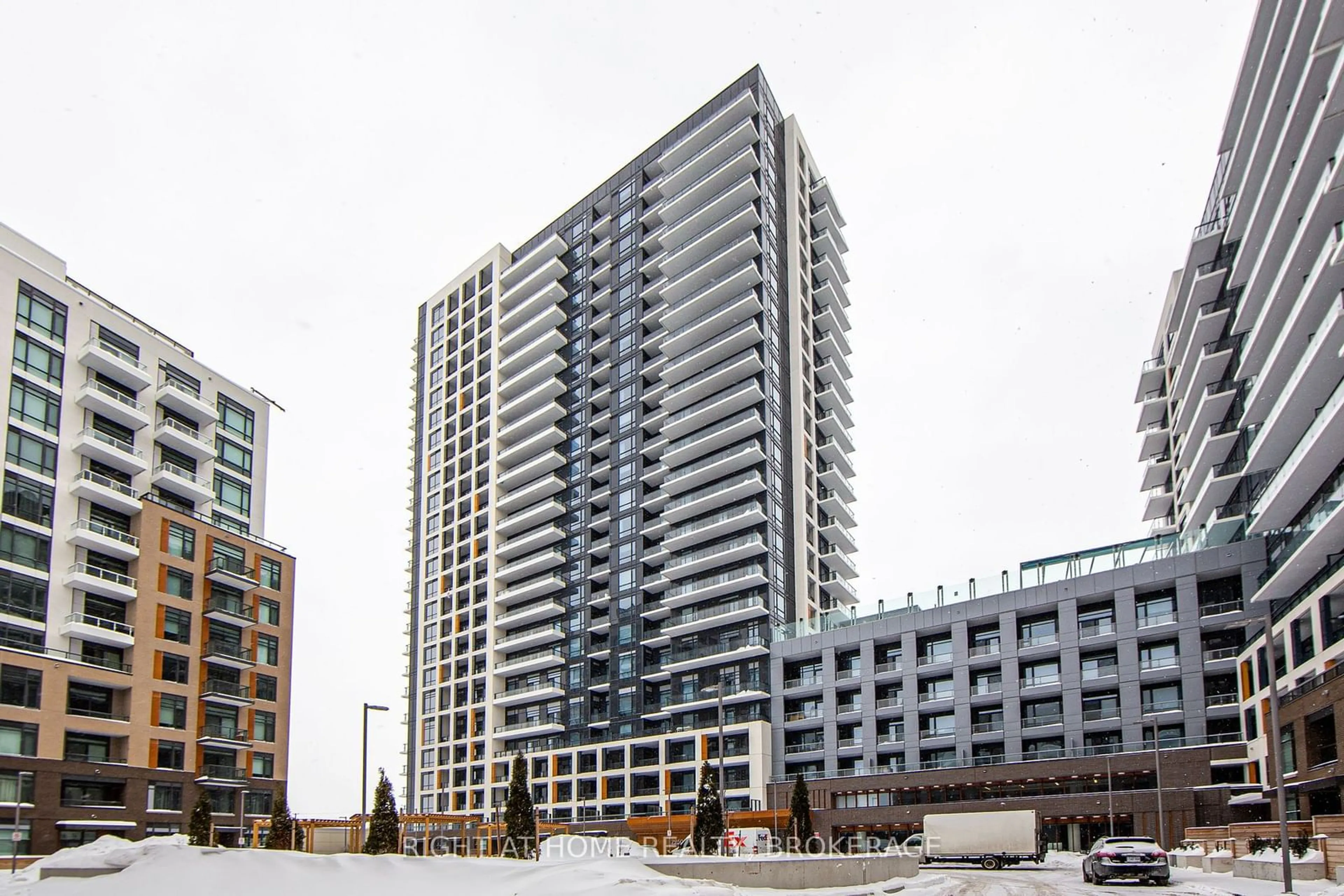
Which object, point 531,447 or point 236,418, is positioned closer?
point 236,418

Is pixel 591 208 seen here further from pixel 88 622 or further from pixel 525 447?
pixel 88 622

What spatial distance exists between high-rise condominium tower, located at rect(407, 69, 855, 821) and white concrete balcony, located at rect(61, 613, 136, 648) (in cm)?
4604

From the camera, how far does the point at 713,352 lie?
10269cm

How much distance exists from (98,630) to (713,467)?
170ft

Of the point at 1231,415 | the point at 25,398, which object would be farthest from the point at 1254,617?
the point at 25,398

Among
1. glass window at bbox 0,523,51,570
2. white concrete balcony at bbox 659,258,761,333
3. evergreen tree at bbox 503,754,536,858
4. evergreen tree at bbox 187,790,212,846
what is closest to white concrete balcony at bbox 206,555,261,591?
glass window at bbox 0,523,51,570

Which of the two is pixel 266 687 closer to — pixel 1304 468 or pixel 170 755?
pixel 170 755

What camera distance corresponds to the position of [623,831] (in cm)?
9481

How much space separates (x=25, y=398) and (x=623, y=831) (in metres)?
57.7

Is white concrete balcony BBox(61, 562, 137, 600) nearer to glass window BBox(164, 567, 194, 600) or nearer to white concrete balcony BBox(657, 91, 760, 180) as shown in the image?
glass window BBox(164, 567, 194, 600)

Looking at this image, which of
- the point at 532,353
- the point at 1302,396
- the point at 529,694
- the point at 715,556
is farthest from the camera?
the point at 532,353

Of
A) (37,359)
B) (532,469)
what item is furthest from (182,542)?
(532,469)

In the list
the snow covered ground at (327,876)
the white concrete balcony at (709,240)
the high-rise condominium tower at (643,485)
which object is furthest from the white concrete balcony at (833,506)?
the snow covered ground at (327,876)

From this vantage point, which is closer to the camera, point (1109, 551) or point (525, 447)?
point (1109, 551)
